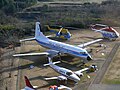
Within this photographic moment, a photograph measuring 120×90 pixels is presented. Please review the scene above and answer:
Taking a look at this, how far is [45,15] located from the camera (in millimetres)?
92062

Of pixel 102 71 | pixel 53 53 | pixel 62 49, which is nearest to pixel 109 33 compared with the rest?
pixel 62 49

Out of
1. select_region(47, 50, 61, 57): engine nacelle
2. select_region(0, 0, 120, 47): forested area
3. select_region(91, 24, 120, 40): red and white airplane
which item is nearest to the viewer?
select_region(47, 50, 61, 57): engine nacelle

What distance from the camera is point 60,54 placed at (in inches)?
2175

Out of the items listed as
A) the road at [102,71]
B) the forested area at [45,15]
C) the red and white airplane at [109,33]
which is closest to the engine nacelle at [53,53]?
the road at [102,71]

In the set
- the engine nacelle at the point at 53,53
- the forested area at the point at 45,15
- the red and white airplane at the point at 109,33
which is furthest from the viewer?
the forested area at the point at 45,15

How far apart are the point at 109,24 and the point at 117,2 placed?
21.6 m

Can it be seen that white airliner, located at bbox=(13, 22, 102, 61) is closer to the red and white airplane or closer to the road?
the road

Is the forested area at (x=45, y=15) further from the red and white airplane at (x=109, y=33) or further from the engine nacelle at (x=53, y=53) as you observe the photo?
the engine nacelle at (x=53, y=53)

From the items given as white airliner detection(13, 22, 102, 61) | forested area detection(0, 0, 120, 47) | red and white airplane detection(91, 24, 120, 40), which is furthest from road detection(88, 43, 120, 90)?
forested area detection(0, 0, 120, 47)

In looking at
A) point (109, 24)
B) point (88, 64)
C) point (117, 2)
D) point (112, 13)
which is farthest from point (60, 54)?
point (117, 2)

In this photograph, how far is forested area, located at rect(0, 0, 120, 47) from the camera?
238 ft

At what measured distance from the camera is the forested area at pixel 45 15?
72500 millimetres

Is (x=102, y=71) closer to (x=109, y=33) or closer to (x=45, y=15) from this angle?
(x=109, y=33)

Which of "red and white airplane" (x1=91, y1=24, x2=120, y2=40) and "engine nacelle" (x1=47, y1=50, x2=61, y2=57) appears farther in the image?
"red and white airplane" (x1=91, y1=24, x2=120, y2=40)
